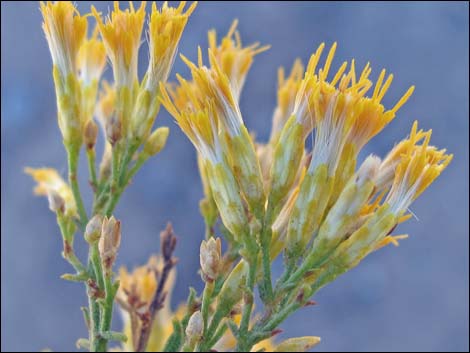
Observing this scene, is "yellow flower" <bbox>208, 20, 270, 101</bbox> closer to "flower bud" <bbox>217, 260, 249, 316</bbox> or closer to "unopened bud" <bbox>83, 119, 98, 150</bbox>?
"unopened bud" <bbox>83, 119, 98, 150</bbox>

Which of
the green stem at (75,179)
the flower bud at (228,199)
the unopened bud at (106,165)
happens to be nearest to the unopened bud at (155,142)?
the unopened bud at (106,165)

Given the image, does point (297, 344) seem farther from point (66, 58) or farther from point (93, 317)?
point (66, 58)

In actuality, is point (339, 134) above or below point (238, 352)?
above

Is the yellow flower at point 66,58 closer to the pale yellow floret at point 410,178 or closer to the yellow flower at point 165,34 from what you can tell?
the yellow flower at point 165,34

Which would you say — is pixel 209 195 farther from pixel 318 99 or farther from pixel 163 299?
pixel 318 99

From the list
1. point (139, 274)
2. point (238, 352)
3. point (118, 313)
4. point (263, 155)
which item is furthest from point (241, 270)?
point (118, 313)

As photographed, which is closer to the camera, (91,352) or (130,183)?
(91,352)
